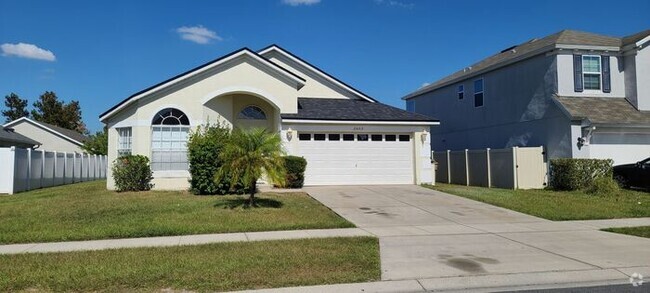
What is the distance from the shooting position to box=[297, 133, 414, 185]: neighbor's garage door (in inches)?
797

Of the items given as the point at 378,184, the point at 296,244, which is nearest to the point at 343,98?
the point at 378,184

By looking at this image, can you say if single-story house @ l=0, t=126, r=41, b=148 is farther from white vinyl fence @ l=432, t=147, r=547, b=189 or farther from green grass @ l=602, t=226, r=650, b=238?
green grass @ l=602, t=226, r=650, b=238

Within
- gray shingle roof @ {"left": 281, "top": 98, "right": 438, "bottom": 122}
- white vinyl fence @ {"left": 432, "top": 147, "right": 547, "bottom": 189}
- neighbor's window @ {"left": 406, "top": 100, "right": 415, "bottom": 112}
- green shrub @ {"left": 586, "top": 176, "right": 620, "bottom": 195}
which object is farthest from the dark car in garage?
neighbor's window @ {"left": 406, "top": 100, "right": 415, "bottom": 112}

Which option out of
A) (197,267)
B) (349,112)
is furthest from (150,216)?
(349,112)

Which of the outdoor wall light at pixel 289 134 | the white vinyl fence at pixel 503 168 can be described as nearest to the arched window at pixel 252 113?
the outdoor wall light at pixel 289 134

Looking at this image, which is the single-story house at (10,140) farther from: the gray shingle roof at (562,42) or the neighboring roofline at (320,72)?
the gray shingle roof at (562,42)

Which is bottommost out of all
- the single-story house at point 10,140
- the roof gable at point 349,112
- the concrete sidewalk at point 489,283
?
the concrete sidewalk at point 489,283

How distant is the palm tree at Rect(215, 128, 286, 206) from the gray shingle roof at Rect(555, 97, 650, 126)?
13.1 meters

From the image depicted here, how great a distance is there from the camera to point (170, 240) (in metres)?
9.48

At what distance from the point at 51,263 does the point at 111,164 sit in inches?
498

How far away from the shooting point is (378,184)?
2055 centimetres

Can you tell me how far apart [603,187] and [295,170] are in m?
11.3

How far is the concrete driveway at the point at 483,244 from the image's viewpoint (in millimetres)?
7207

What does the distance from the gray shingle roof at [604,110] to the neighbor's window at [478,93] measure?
224 inches
